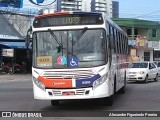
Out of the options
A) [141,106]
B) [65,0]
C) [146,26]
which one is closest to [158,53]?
[146,26]

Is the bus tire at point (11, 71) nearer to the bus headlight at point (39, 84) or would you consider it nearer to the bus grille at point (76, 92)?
the bus headlight at point (39, 84)

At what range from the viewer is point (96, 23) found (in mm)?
13453

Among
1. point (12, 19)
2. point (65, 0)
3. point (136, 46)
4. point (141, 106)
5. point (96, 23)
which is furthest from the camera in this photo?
point (136, 46)

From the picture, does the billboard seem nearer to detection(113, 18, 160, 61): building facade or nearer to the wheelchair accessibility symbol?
detection(113, 18, 160, 61): building facade

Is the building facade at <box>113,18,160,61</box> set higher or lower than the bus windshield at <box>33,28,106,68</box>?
lower

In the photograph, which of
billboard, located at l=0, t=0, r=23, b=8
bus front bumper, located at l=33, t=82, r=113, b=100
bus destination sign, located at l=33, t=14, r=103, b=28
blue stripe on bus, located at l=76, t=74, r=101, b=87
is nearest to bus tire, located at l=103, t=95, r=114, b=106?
bus front bumper, located at l=33, t=82, r=113, b=100

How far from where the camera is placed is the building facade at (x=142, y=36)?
61575mm

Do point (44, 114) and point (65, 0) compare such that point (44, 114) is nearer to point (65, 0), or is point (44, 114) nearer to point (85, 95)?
point (85, 95)

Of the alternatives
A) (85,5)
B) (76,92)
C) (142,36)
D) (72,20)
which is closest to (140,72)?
(72,20)

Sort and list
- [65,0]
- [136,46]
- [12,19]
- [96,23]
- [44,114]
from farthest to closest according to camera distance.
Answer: [136,46], [65,0], [12,19], [96,23], [44,114]

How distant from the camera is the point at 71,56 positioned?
1329 cm

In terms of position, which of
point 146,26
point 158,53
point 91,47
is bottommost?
point 158,53

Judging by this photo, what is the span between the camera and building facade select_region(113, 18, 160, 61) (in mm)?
61575

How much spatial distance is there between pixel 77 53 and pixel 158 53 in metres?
58.4
